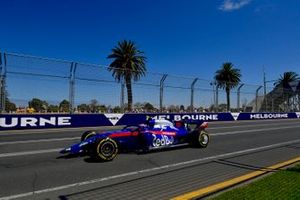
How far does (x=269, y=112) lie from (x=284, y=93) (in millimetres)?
6189

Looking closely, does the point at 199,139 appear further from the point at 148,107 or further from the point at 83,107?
the point at 148,107

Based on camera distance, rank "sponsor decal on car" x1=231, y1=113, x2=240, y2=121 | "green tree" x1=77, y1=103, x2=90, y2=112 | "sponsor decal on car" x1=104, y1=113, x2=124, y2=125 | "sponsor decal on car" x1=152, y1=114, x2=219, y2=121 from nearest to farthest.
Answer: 1. "green tree" x1=77, y1=103, x2=90, y2=112
2. "sponsor decal on car" x1=104, y1=113, x2=124, y2=125
3. "sponsor decal on car" x1=152, y1=114, x2=219, y2=121
4. "sponsor decal on car" x1=231, y1=113, x2=240, y2=121

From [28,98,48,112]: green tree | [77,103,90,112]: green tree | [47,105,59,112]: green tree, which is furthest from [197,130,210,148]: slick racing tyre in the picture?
[77,103,90,112]: green tree

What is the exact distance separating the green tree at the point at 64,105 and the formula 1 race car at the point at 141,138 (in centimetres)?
974

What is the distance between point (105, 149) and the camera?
9.05 metres

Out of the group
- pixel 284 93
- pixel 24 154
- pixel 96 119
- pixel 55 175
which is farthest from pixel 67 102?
pixel 284 93

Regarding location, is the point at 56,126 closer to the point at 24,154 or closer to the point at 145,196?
the point at 24,154

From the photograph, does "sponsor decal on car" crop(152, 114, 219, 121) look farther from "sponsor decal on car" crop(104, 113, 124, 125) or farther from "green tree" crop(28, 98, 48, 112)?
"green tree" crop(28, 98, 48, 112)

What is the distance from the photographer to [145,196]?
5961 millimetres

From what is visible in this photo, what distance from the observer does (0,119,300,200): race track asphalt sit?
617cm

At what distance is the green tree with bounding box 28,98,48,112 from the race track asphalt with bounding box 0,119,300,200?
6947 millimetres

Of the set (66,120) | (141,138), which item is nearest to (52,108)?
(66,120)

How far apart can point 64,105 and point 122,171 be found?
1313 centimetres

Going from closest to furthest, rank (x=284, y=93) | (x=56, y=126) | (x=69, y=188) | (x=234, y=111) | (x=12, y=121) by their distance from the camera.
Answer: (x=69, y=188) < (x=12, y=121) < (x=56, y=126) < (x=234, y=111) < (x=284, y=93)
